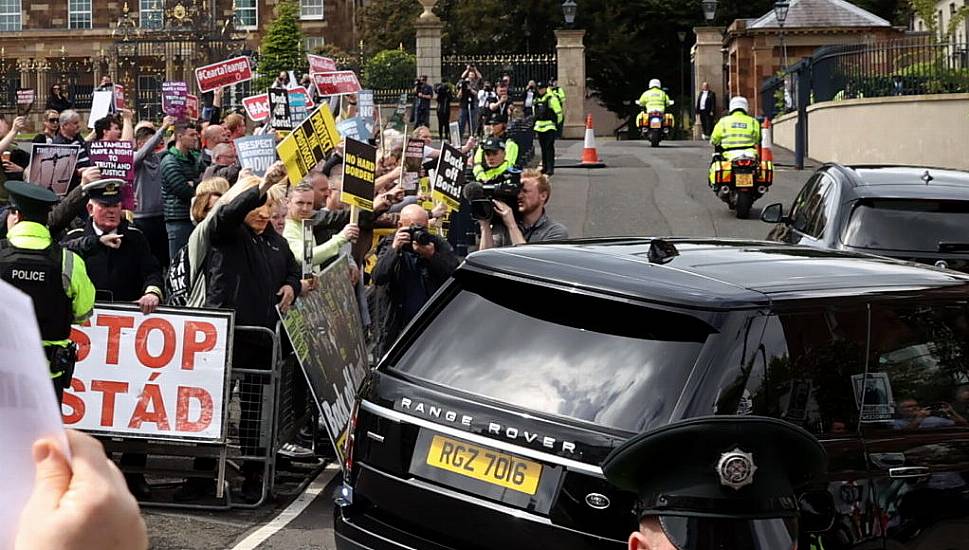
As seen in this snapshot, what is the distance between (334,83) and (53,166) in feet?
18.6

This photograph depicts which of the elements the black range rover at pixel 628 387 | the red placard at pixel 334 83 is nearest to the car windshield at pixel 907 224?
the black range rover at pixel 628 387

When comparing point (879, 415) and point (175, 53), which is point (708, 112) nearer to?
point (175, 53)

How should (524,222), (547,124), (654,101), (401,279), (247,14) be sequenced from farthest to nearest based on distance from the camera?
(247,14), (654,101), (547,124), (401,279), (524,222)

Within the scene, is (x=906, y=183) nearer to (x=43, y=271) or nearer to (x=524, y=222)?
(x=524, y=222)

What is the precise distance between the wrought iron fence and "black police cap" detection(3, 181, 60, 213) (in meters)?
21.4

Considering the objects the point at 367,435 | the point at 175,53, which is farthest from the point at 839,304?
the point at 175,53

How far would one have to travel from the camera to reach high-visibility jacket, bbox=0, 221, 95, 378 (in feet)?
24.9

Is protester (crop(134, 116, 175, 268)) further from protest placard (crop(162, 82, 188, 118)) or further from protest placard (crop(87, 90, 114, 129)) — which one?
protest placard (crop(162, 82, 188, 118))

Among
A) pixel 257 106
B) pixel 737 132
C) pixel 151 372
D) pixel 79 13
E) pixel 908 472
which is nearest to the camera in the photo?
pixel 908 472

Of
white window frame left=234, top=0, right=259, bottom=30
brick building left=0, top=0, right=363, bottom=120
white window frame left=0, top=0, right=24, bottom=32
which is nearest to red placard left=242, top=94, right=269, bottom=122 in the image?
brick building left=0, top=0, right=363, bottom=120

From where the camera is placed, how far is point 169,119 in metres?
16.9

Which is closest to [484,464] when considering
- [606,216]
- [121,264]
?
[121,264]

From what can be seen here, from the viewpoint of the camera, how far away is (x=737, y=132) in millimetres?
22906

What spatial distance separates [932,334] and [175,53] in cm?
4643
